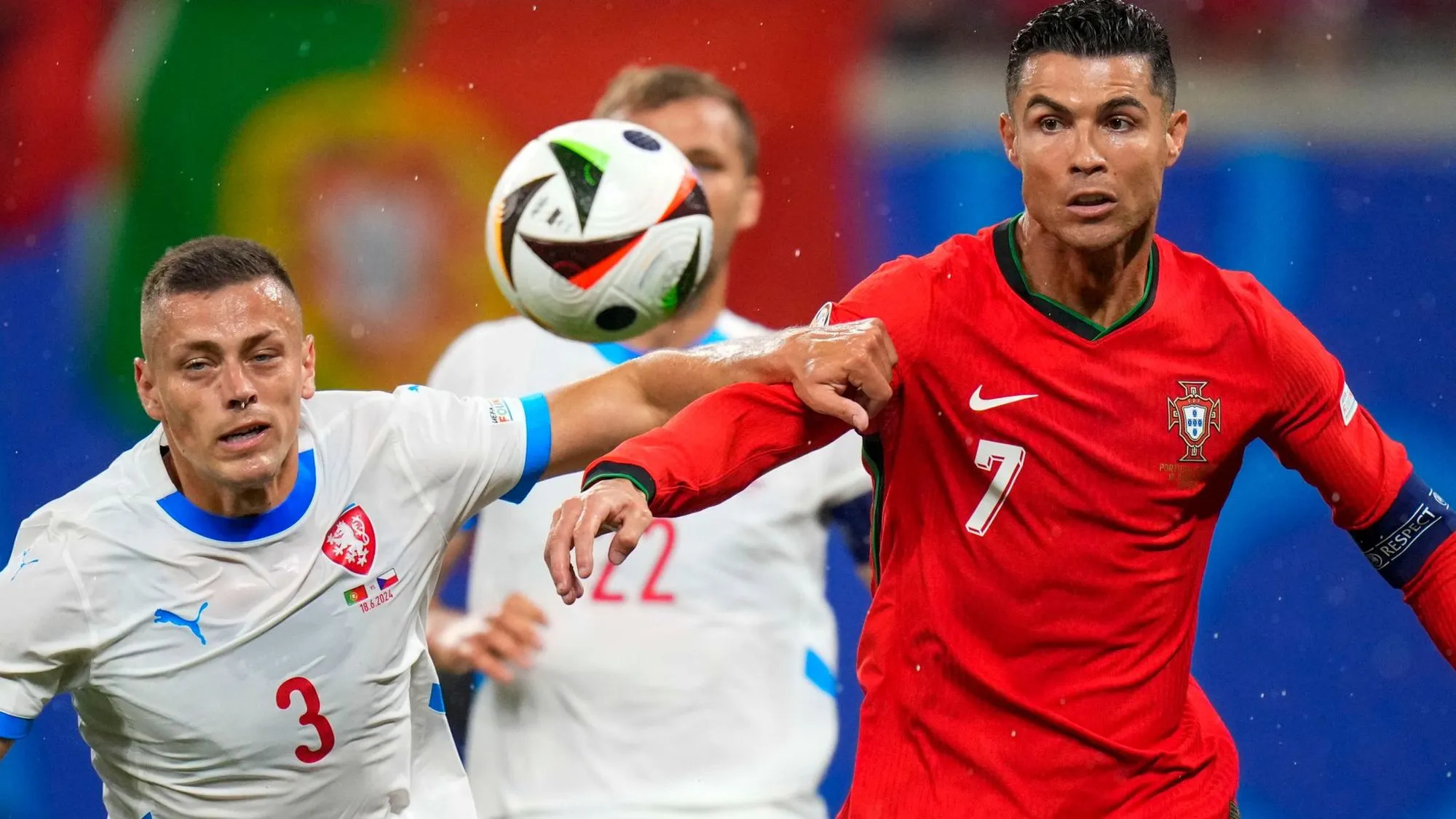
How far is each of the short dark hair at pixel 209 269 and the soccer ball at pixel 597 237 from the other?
26.7 inches

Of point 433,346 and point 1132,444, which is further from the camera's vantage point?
point 433,346

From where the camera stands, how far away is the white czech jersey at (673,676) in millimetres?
4273

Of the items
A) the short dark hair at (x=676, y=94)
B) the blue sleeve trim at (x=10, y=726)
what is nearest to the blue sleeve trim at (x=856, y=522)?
the short dark hair at (x=676, y=94)

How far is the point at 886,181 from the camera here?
5.92 metres

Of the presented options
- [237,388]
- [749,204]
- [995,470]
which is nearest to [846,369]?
[995,470]

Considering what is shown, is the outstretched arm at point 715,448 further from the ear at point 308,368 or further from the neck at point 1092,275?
the ear at point 308,368

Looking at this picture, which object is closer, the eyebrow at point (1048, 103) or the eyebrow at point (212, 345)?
the eyebrow at point (1048, 103)

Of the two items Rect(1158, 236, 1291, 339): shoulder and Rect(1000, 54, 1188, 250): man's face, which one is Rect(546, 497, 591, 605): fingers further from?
Rect(1158, 236, 1291, 339): shoulder

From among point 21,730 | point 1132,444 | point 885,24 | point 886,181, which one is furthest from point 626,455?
point 885,24

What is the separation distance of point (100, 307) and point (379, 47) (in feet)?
4.51

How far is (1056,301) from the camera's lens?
9.25 feet

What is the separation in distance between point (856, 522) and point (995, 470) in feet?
5.83

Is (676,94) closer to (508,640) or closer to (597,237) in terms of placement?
(597,237)

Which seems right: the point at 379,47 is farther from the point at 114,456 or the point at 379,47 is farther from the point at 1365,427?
the point at 1365,427
